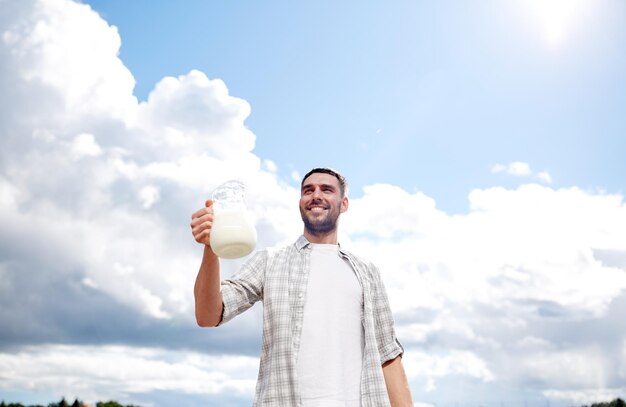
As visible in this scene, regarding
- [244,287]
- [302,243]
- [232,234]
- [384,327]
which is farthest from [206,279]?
[384,327]

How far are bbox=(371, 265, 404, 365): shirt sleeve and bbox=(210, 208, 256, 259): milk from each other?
5.00 feet

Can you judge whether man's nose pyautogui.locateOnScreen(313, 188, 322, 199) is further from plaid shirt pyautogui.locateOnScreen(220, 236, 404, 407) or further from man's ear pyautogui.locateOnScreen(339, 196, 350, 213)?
plaid shirt pyautogui.locateOnScreen(220, 236, 404, 407)

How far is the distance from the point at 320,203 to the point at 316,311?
112 cm

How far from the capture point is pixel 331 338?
5.38 metres

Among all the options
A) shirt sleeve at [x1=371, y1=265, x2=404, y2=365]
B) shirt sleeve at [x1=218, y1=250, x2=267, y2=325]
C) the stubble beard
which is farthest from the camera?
the stubble beard

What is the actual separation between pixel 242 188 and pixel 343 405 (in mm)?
2149

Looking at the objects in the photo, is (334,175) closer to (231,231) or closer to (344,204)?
(344,204)

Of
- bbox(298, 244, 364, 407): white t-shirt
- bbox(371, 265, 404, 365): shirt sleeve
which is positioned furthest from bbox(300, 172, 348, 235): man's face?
Result: bbox(371, 265, 404, 365): shirt sleeve

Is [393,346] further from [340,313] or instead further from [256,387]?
[256,387]

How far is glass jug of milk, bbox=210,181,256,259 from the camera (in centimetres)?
503

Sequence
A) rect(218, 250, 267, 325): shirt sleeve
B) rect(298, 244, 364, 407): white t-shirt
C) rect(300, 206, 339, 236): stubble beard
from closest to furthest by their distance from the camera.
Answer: rect(298, 244, 364, 407): white t-shirt
rect(218, 250, 267, 325): shirt sleeve
rect(300, 206, 339, 236): stubble beard

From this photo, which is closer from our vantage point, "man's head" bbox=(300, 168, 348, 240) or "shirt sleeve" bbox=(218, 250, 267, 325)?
"shirt sleeve" bbox=(218, 250, 267, 325)

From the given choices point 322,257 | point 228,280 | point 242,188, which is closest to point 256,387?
point 228,280

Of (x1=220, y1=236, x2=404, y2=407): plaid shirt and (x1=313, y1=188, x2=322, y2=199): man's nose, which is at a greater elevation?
(x1=313, y1=188, x2=322, y2=199): man's nose
